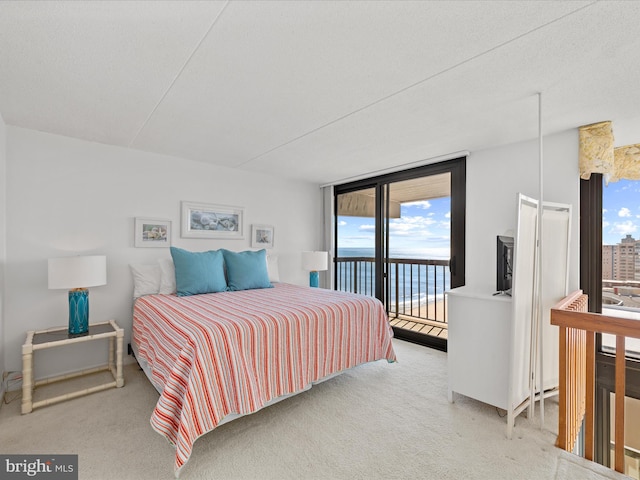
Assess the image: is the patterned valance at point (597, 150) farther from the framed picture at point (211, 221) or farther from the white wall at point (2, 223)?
the white wall at point (2, 223)

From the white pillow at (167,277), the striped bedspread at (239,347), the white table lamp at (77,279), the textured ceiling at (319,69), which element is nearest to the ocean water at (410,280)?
the striped bedspread at (239,347)

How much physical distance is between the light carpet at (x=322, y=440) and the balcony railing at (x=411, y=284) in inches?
77.5

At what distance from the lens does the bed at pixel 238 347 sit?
1.74 metres

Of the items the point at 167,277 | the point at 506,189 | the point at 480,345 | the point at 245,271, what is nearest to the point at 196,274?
the point at 167,277

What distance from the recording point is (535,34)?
4.72 ft

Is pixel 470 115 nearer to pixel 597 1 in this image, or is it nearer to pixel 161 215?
pixel 597 1

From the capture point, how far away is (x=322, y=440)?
6.36 feet

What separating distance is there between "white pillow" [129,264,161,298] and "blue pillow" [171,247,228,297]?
278 millimetres

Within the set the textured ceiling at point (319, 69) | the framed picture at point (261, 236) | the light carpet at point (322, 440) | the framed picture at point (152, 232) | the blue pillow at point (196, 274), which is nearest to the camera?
the textured ceiling at point (319, 69)

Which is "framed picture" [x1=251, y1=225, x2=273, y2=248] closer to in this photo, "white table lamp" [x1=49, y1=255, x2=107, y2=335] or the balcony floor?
"white table lamp" [x1=49, y1=255, x2=107, y2=335]

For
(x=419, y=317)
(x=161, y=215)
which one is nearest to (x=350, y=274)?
(x=419, y=317)

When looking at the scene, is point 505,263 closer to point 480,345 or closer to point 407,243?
point 480,345

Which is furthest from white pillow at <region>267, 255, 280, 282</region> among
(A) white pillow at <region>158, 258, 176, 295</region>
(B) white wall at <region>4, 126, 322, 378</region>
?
(A) white pillow at <region>158, 258, 176, 295</region>

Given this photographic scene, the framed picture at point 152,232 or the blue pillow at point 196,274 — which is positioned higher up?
the framed picture at point 152,232
